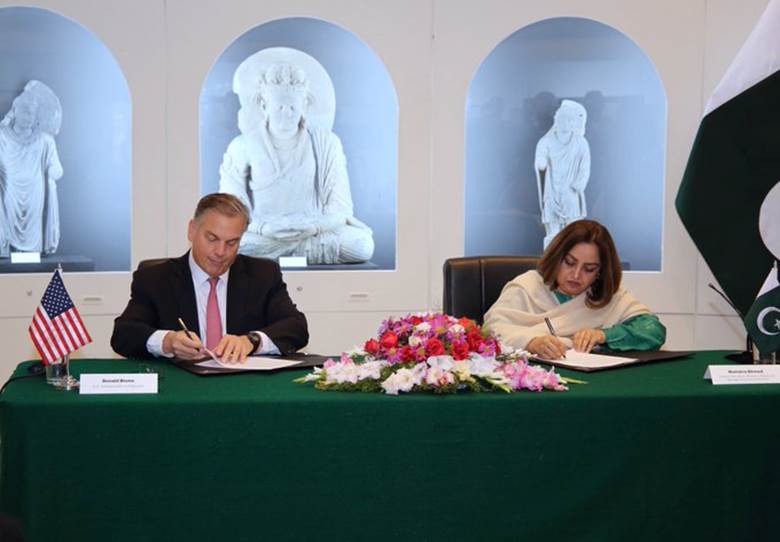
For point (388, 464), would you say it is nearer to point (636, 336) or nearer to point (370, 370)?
Answer: point (370, 370)

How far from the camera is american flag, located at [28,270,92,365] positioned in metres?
2.63

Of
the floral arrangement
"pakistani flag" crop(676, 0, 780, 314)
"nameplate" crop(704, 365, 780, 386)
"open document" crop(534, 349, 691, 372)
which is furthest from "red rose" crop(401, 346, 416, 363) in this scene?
"pakistani flag" crop(676, 0, 780, 314)

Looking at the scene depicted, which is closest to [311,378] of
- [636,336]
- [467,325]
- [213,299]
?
[467,325]

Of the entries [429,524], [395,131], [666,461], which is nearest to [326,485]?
[429,524]

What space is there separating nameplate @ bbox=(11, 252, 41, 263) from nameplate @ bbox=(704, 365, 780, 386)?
341cm

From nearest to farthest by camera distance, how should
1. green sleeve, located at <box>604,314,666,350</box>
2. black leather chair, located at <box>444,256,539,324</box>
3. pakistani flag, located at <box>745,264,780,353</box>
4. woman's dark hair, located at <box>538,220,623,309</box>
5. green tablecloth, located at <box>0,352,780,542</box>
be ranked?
green tablecloth, located at <box>0,352,780,542</box> → pakistani flag, located at <box>745,264,780,353</box> → green sleeve, located at <box>604,314,666,350</box> → woman's dark hair, located at <box>538,220,623,309</box> → black leather chair, located at <box>444,256,539,324</box>

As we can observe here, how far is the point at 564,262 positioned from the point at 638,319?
339 mm

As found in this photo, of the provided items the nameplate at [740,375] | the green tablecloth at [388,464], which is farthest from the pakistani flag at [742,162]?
the green tablecloth at [388,464]

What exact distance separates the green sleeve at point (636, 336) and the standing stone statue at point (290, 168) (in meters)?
1.90

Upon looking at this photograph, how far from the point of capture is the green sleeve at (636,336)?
133 inches

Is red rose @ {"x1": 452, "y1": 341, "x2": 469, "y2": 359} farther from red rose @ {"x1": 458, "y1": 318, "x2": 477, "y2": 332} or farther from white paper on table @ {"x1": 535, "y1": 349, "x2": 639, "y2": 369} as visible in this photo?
white paper on table @ {"x1": 535, "y1": 349, "x2": 639, "y2": 369}

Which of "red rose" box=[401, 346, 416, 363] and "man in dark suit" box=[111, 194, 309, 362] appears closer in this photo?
"red rose" box=[401, 346, 416, 363]

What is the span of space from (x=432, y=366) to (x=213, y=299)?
106 cm

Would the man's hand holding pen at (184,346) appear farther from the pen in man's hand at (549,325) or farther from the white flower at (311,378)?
the pen in man's hand at (549,325)
